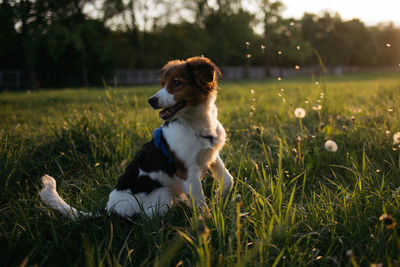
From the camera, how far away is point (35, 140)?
406 centimetres

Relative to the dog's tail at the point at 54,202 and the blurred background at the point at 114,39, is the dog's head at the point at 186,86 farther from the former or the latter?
the blurred background at the point at 114,39

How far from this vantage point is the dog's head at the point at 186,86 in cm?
243

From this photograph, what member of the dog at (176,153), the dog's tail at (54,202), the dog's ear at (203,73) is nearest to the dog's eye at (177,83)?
the dog at (176,153)

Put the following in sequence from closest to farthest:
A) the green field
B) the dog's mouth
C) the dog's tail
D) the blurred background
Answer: the green field → the dog's tail → the dog's mouth → the blurred background

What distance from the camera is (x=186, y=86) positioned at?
8.20ft

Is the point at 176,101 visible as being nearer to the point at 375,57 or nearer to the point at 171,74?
the point at 171,74

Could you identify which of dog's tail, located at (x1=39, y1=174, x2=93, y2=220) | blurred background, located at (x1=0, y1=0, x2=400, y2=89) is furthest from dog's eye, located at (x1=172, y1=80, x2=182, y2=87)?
blurred background, located at (x1=0, y1=0, x2=400, y2=89)

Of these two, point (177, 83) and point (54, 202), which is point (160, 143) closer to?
point (177, 83)

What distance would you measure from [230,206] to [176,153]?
0.64 metres

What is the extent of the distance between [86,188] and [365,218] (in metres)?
2.52

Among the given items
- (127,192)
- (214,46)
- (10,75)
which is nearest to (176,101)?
(127,192)

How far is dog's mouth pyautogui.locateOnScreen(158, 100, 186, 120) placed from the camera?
2414mm

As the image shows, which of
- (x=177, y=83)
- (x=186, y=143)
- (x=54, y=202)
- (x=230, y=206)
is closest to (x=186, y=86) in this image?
(x=177, y=83)

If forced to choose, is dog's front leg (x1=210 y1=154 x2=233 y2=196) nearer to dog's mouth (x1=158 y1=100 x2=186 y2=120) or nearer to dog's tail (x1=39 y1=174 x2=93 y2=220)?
dog's mouth (x1=158 y1=100 x2=186 y2=120)
